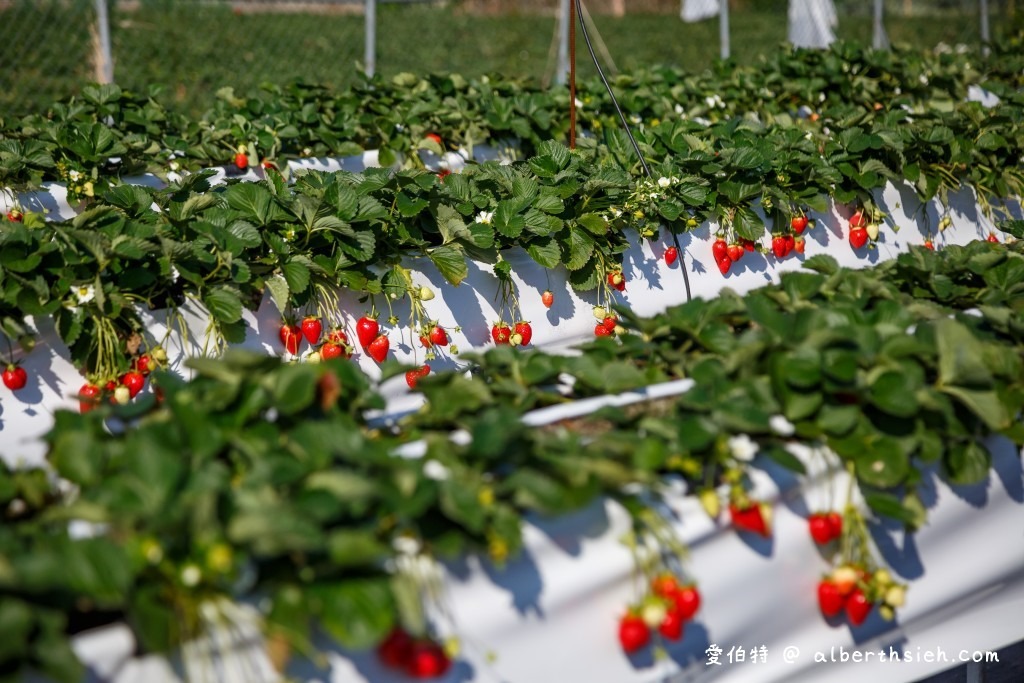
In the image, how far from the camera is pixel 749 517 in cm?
163

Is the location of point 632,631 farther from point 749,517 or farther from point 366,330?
point 366,330

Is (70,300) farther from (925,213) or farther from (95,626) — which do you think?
(925,213)

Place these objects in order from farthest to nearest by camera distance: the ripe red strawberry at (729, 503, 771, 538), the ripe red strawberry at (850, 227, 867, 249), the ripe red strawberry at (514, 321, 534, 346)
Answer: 1. the ripe red strawberry at (850, 227, 867, 249)
2. the ripe red strawberry at (514, 321, 534, 346)
3. the ripe red strawberry at (729, 503, 771, 538)

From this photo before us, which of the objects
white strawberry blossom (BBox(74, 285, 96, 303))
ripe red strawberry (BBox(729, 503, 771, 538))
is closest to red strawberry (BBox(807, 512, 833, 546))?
ripe red strawberry (BBox(729, 503, 771, 538))

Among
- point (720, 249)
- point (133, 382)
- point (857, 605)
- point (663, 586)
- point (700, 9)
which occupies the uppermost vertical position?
point (700, 9)

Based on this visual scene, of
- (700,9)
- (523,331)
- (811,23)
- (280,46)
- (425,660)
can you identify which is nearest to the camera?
(425,660)

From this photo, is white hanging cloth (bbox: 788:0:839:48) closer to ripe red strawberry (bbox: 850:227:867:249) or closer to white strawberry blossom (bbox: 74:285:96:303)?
ripe red strawberry (bbox: 850:227:867:249)

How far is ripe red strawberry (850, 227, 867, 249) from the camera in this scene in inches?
144

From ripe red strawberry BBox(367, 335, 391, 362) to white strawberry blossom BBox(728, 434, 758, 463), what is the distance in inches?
50.6

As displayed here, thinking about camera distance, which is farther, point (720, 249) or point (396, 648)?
point (720, 249)

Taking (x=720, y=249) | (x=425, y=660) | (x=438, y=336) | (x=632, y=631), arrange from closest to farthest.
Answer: (x=425, y=660)
(x=632, y=631)
(x=438, y=336)
(x=720, y=249)

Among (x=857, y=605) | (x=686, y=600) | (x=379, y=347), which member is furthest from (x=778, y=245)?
(x=686, y=600)

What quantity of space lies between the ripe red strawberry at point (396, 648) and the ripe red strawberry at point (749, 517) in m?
0.59

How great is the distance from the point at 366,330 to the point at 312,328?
0.15 m
